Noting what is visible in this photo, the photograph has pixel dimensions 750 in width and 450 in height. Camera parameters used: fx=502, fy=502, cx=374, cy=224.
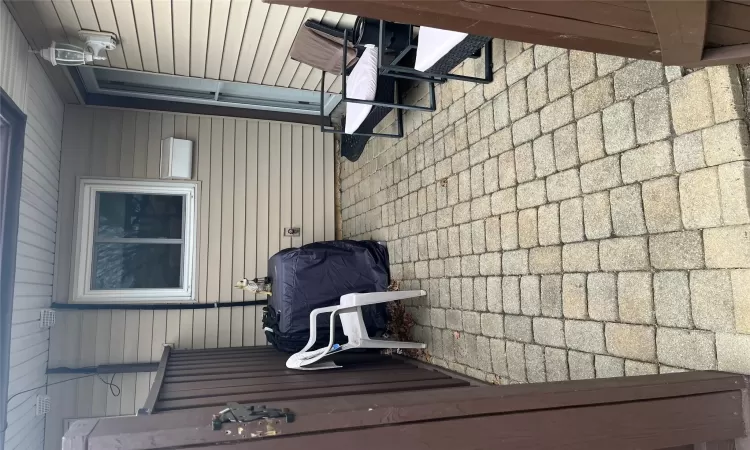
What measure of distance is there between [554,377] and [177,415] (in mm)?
1761

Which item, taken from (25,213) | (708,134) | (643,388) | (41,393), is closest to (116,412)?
(41,393)

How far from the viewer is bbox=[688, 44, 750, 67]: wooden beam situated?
130 cm

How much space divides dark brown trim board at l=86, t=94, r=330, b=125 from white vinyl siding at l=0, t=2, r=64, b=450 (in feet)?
1.30

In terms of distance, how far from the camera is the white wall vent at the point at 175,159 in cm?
487

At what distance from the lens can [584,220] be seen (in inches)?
84.2

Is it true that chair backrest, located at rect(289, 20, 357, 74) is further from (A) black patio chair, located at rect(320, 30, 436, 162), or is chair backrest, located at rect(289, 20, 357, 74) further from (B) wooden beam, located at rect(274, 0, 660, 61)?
(B) wooden beam, located at rect(274, 0, 660, 61)

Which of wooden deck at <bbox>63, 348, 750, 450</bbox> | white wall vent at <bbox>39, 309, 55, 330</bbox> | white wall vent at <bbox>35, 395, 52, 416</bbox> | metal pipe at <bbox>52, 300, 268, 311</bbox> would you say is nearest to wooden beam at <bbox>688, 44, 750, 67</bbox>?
wooden deck at <bbox>63, 348, 750, 450</bbox>

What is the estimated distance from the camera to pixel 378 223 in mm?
4473

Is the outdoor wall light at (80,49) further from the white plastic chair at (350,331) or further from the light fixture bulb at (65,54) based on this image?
the white plastic chair at (350,331)

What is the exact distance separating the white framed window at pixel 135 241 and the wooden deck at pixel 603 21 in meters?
4.37

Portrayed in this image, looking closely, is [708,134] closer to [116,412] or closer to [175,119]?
[175,119]

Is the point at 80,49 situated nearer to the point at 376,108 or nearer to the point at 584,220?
the point at 376,108

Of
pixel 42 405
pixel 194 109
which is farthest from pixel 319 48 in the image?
pixel 42 405

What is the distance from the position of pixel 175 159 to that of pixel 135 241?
89 centimetres
